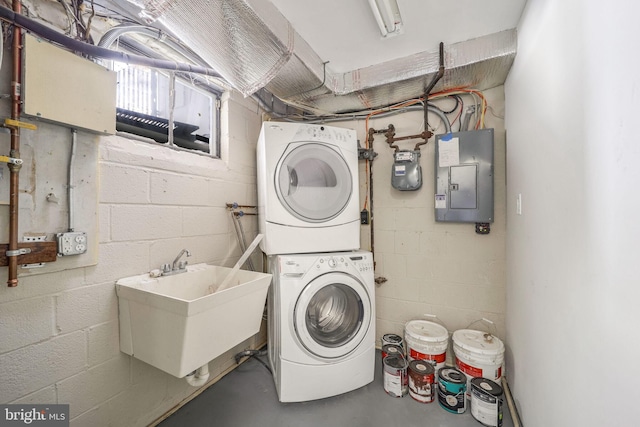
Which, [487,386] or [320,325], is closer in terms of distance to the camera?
[487,386]

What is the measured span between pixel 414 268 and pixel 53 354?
2246 millimetres

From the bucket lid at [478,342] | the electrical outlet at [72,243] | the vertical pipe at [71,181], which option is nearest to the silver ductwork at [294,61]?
the vertical pipe at [71,181]

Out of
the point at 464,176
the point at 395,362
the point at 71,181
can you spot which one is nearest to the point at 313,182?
the point at 464,176

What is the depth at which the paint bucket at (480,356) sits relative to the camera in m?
1.51

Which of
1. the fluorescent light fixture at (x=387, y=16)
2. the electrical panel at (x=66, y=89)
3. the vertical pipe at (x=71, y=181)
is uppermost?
the fluorescent light fixture at (x=387, y=16)

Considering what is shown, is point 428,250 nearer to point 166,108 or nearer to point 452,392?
point 452,392

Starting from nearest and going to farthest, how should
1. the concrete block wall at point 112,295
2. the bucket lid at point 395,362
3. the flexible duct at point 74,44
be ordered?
the flexible duct at point 74,44 → the concrete block wall at point 112,295 → the bucket lid at point 395,362

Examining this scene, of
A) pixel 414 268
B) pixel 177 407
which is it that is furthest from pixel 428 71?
pixel 177 407

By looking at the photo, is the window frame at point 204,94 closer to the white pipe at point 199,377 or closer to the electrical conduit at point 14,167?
the electrical conduit at point 14,167

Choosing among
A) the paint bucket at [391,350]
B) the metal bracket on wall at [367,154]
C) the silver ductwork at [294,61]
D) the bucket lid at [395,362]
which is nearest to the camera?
the silver ductwork at [294,61]

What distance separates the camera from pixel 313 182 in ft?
5.95

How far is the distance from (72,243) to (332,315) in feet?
5.07

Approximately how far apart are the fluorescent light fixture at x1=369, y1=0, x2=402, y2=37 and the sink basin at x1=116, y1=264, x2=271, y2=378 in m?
1.60

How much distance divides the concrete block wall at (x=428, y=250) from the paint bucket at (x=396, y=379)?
54 centimetres
